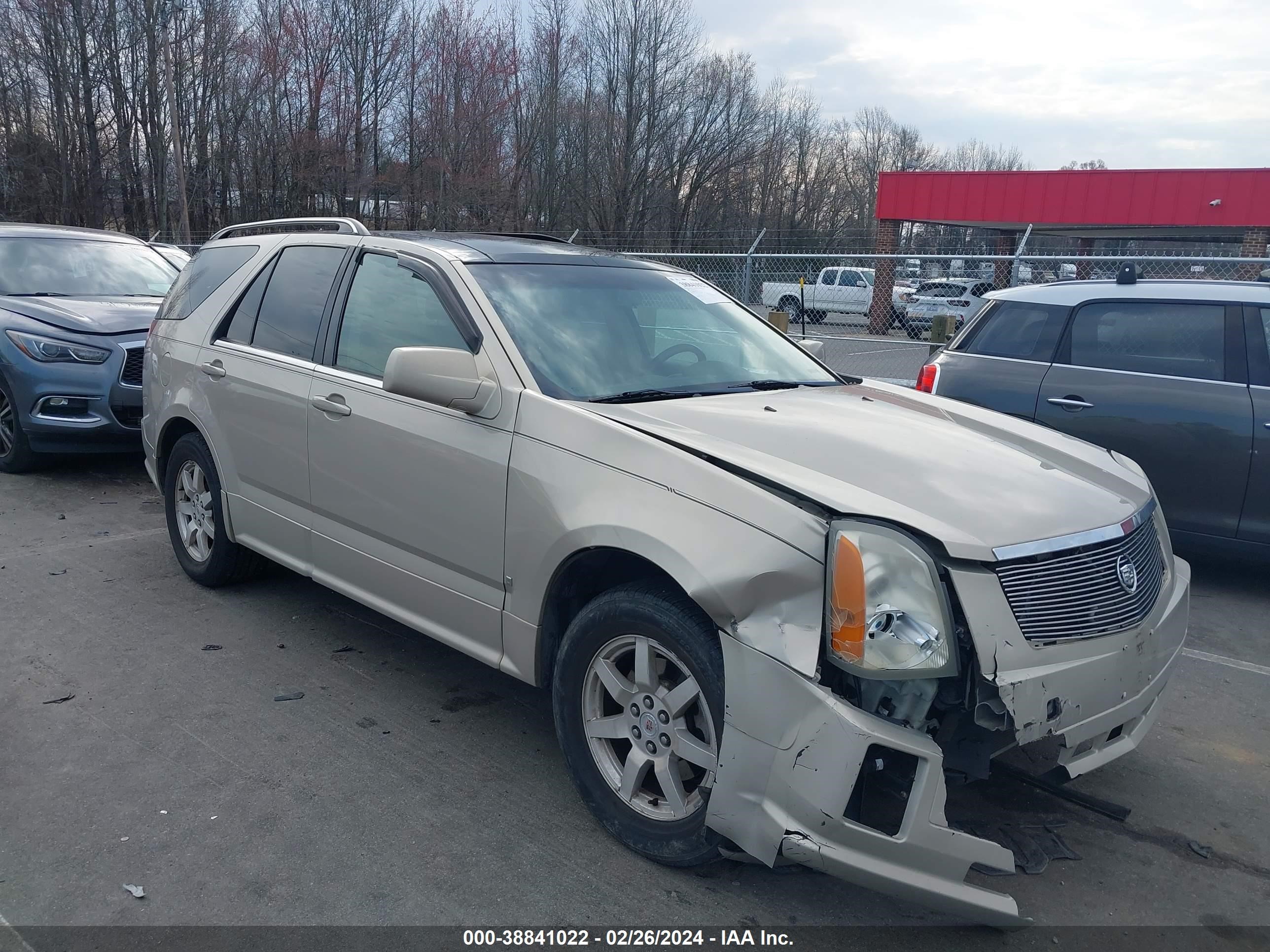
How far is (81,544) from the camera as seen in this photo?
602 cm

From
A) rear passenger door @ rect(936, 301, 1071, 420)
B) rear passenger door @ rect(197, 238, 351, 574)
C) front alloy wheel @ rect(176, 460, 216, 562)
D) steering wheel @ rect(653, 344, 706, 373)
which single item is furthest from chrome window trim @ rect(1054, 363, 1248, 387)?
front alloy wheel @ rect(176, 460, 216, 562)

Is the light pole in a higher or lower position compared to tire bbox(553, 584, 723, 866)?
higher

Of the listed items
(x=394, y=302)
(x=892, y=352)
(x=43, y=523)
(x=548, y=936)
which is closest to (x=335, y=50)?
(x=892, y=352)

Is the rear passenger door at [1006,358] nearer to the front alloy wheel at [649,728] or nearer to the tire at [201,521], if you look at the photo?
the front alloy wheel at [649,728]

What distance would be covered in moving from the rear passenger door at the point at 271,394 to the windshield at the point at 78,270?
4.49 metres

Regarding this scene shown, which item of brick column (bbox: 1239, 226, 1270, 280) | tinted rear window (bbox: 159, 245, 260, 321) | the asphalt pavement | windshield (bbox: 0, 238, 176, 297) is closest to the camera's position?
the asphalt pavement

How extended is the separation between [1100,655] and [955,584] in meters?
0.56

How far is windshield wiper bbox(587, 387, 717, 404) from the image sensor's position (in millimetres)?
3359

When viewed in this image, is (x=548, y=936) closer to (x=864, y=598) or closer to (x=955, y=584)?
(x=864, y=598)

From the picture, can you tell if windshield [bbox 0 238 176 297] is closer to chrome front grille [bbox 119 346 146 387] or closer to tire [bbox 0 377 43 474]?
tire [bbox 0 377 43 474]

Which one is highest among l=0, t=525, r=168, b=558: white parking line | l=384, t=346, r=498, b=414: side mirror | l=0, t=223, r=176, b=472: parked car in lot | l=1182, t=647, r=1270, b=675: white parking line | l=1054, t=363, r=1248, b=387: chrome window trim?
l=384, t=346, r=498, b=414: side mirror

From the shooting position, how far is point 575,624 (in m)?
3.02

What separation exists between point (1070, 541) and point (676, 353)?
5.72 ft

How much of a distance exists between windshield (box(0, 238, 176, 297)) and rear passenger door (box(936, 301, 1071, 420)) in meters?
6.95
